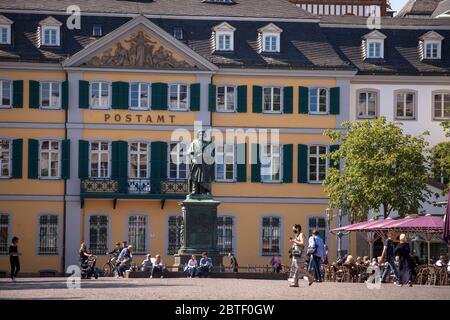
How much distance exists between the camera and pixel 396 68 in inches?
2889

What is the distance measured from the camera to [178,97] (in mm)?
70688

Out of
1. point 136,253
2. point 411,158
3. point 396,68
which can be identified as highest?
point 396,68

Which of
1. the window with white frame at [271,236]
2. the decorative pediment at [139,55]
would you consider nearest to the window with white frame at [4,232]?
the decorative pediment at [139,55]

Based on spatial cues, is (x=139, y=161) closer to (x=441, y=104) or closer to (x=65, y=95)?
(x=65, y=95)

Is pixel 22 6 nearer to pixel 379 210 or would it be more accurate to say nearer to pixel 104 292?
pixel 379 210

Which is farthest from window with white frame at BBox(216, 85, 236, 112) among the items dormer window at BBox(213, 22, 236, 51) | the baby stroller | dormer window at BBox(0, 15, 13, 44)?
the baby stroller

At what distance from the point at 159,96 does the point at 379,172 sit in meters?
11.8

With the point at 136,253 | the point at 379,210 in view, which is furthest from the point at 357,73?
the point at 136,253

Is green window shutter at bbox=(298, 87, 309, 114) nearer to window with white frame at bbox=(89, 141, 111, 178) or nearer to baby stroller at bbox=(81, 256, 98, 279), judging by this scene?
window with white frame at bbox=(89, 141, 111, 178)

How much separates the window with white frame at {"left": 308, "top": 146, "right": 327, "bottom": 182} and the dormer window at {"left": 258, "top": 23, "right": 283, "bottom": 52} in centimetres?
526

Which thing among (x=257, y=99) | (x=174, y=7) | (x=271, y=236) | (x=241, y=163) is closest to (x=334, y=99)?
(x=257, y=99)

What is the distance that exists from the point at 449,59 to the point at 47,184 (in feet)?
69.1

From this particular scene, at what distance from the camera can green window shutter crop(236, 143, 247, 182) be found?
7100 centimetres

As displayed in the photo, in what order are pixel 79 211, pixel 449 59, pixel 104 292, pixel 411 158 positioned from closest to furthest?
pixel 104 292 < pixel 411 158 < pixel 79 211 < pixel 449 59
